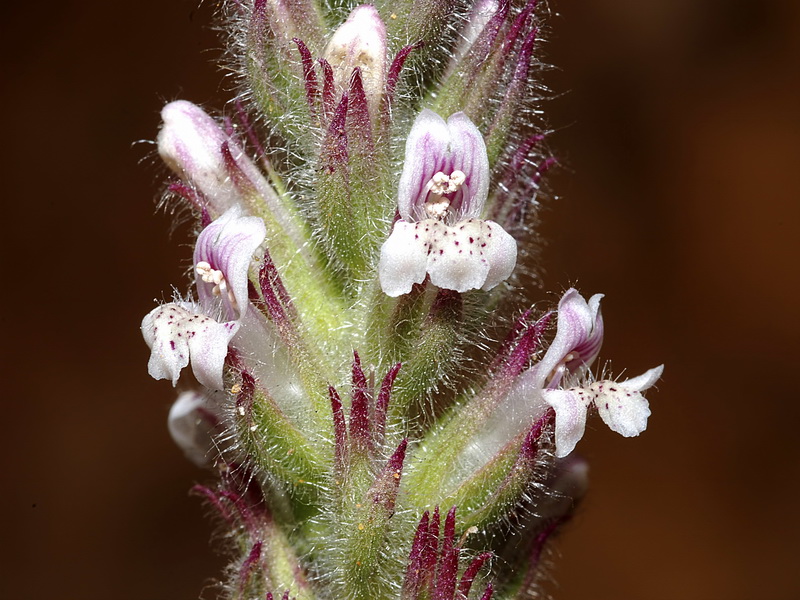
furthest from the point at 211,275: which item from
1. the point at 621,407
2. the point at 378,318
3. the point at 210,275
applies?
the point at 621,407

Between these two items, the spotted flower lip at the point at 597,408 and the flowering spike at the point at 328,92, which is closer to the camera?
the spotted flower lip at the point at 597,408

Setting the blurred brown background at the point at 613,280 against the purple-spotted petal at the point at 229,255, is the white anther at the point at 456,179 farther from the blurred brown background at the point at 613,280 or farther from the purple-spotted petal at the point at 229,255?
the blurred brown background at the point at 613,280

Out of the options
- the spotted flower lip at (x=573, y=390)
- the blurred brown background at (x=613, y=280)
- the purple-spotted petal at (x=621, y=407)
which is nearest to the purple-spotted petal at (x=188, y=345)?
the spotted flower lip at (x=573, y=390)

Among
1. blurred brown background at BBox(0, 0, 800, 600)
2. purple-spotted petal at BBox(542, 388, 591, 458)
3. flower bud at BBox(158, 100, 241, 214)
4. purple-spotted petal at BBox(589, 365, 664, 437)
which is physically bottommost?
blurred brown background at BBox(0, 0, 800, 600)

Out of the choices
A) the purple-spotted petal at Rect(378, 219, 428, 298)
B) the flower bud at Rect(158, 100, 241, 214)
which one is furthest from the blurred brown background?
the purple-spotted petal at Rect(378, 219, 428, 298)

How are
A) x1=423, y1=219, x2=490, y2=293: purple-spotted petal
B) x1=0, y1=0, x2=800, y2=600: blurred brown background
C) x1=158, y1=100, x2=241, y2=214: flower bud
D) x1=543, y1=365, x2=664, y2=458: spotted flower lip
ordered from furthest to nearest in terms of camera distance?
x1=0, y1=0, x2=800, y2=600: blurred brown background → x1=158, y1=100, x2=241, y2=214: flower bud → x1=543, y1=365, x2=664, y2=458: spotted flower lip → x1=423, y1=219, x2=490, y2=293: purple-spotted petal

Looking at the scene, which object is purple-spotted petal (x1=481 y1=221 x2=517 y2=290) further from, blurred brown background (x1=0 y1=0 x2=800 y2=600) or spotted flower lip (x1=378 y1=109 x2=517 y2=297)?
blurred brown background (x1=0 y1=0 x2=800 y2=600)

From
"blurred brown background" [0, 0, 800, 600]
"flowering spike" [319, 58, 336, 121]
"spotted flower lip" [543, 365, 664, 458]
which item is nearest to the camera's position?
"spotted flower lip" [543, 365, 664, 458]
